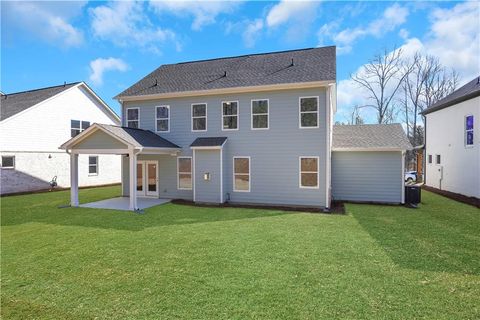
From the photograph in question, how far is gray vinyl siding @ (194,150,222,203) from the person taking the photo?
40.3ft

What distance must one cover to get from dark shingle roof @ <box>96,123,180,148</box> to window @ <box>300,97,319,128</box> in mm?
6227

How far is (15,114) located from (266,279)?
736 inches

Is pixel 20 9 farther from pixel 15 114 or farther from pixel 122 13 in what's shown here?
pixel 15 114

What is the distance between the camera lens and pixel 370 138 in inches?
542

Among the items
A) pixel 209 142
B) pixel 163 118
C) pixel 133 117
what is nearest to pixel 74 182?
pixel 133 117

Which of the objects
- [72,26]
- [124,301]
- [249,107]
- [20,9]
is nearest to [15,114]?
[72,26]

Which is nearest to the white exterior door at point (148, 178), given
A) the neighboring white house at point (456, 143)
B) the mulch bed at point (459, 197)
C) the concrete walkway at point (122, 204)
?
the concrete walkway at point (122, 204)

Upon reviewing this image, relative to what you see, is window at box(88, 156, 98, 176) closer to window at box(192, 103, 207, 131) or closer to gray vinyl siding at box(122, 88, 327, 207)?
gray vinyl siding at box(122, 88, 327, 207)

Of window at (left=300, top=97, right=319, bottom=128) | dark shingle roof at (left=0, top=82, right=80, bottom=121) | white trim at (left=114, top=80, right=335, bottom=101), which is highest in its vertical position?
dark shingle roof at (left=0, top=82, right=80, bottom=121)

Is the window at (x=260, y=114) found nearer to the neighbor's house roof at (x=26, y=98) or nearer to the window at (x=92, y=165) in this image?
the window at (x=92, y=165)

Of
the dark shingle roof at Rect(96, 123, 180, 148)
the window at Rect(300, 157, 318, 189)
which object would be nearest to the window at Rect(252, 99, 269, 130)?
the window at Rect(300, 157, 318, 189)

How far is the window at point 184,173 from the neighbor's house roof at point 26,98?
11233 millimetres

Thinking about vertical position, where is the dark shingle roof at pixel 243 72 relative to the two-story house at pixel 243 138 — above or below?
above

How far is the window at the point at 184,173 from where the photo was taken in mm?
13477
